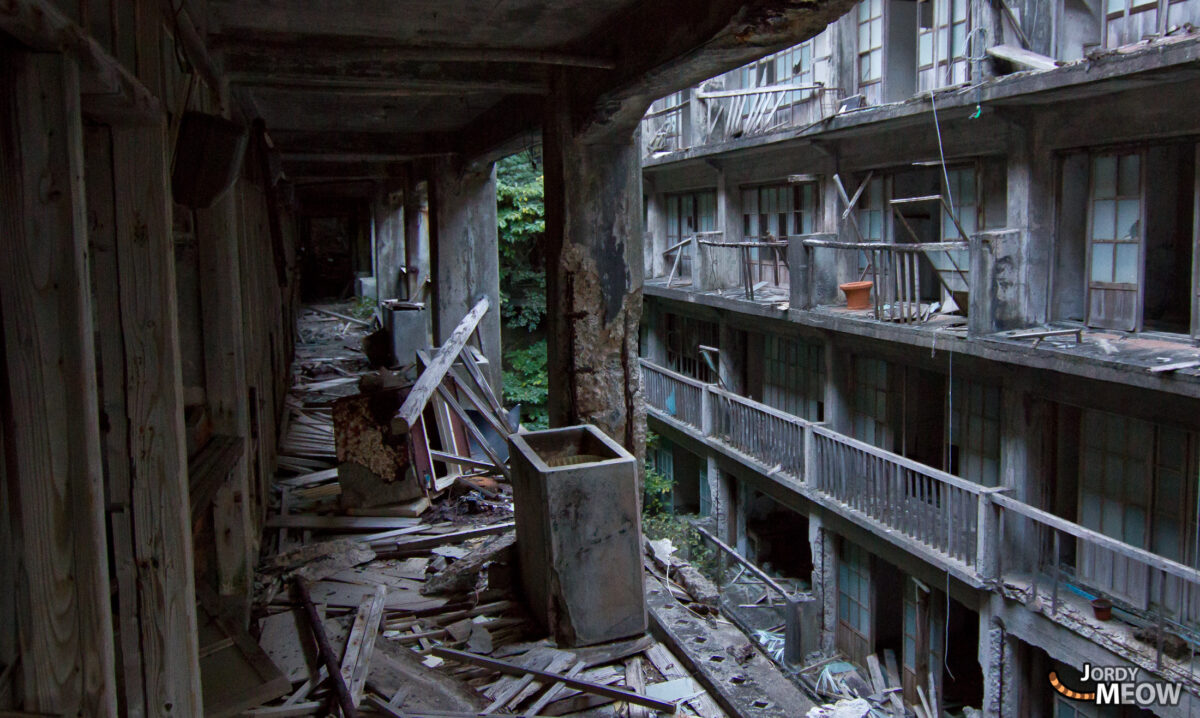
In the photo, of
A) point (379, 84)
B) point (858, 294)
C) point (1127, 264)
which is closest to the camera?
point (379, 84)

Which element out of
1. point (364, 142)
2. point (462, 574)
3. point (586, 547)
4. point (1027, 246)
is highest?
point (364, 142)

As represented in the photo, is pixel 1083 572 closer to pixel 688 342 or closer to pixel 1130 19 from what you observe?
pixel 1130 19

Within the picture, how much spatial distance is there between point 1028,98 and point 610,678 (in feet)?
25.0

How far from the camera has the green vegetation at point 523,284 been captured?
67.8 feet

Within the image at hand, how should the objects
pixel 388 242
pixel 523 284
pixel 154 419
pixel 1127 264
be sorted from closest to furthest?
pixel 154 419
pixel 1127 264
pixel 388 242
pixel 523 284

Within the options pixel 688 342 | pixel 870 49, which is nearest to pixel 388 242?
pixel 688 342

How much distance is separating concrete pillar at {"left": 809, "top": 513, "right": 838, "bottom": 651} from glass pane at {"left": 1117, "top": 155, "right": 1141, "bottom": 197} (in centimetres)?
642

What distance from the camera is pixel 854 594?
1371 centimetres

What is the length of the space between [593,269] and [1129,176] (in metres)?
6.33

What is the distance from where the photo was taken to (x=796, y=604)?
12.2 meters

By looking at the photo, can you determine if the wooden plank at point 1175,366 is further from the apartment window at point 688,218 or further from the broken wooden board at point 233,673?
the apartment window at point 688,218

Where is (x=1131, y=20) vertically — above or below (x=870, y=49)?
below

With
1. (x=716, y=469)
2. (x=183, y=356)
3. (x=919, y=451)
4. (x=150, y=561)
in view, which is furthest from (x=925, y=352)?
(x=150, y=561)

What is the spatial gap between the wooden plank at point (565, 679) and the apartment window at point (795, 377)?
35.8 ft
